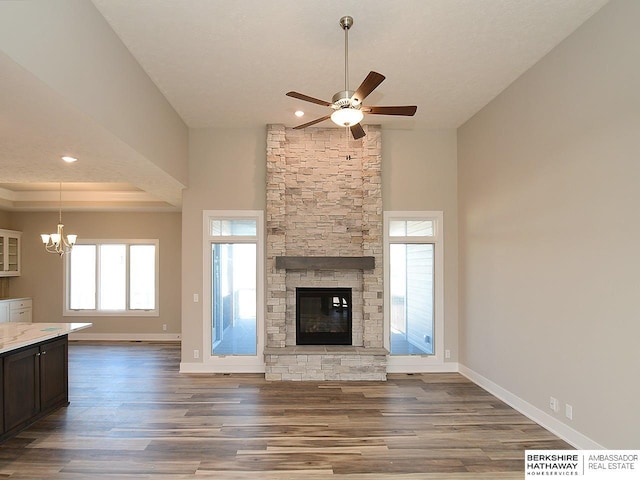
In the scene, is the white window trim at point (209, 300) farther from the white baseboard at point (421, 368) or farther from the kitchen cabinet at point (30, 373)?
the white baseboard at point (421, 368)

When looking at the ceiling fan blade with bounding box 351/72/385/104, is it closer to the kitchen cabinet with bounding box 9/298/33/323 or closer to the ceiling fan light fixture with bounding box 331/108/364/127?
the ceiling fan light fixture with bounding box 331/108/364/127

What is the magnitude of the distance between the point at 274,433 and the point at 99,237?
666cm

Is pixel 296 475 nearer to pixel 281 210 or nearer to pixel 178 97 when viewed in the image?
pixel 281 210

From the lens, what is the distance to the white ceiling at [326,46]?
3.05 meters

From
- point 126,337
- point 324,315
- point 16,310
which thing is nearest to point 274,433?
point 324,315

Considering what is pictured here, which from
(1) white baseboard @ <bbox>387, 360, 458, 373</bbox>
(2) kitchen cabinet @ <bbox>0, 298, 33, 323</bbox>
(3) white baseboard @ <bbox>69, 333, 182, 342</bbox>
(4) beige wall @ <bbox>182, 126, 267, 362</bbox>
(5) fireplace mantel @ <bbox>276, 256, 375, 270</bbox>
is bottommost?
(3) white baseboard @ <bbox>69, 333, 182, 342</bbox>

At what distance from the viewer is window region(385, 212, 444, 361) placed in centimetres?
576

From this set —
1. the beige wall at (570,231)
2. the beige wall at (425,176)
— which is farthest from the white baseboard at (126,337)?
the beige wall at (570,231)

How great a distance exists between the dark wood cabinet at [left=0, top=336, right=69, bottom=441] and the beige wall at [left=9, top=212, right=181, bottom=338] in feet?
12.7

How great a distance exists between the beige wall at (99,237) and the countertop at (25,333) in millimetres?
3696

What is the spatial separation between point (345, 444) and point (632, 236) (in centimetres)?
280

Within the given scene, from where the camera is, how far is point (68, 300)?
328 inches

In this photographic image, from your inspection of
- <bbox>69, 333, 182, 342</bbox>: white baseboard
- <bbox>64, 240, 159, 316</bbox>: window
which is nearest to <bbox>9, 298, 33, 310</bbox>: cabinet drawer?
<bbox>64, 240, 159, 316</bbox>: window

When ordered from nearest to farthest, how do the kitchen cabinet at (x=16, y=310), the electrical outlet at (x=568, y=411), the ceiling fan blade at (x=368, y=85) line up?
the ceiling fan blade at (x=368, y=85) → the electrical outlet at (x=568, y=411) → the kitchen cabinet at (x=16, y=310)
